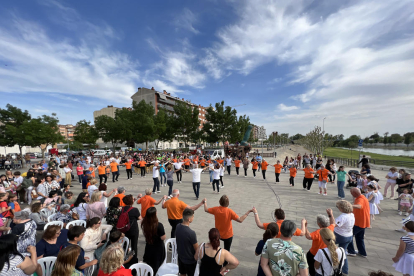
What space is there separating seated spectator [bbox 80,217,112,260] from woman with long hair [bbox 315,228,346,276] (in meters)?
3.70

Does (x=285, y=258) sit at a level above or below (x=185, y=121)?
below

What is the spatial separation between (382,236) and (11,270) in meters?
8.15

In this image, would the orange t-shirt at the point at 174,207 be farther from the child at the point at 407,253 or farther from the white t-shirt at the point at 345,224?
the child at the point at 407,253

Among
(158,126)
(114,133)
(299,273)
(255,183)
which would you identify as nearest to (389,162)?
(255,183)

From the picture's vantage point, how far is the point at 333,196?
849 cm

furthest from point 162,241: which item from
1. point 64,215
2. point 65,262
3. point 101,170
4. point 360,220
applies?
point 101,170

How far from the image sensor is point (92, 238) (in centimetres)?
312

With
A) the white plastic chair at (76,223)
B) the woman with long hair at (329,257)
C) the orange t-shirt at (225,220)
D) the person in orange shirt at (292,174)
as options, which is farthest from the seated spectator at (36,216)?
the person in orange shirt at (292,174)

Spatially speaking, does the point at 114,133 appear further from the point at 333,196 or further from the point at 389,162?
the point at 389,162

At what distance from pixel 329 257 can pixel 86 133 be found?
41093 millimetres

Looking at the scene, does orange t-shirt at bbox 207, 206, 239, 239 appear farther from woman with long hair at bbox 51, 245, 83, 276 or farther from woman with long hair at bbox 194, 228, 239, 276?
woman with long hair at bbox 51, 245, 83, 276

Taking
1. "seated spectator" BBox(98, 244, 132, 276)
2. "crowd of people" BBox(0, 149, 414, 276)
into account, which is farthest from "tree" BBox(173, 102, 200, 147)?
"seated spectator" BBox(98, 244, 132, 276)

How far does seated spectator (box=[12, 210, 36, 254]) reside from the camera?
117 inches

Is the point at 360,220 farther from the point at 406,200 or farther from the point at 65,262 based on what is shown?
the point at 65,262
